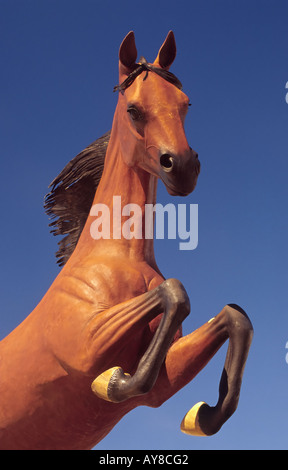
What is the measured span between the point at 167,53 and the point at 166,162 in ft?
4.47

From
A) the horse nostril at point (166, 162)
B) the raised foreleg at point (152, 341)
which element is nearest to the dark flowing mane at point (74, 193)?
the horse nostril at point (166, 162)

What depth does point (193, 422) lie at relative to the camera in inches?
182

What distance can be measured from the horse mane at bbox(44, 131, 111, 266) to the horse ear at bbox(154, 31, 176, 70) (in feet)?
2.99

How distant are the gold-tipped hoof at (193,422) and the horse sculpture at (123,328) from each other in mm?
11

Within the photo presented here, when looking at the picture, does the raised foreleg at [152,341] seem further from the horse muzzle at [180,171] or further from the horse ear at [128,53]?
the horse ear at [128,53]

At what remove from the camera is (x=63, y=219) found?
6246 mm

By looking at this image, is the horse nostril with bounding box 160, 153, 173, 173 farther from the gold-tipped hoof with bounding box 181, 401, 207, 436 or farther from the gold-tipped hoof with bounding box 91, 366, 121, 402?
the gold-tipped hoof with bounding box 181, 401, 207, 436

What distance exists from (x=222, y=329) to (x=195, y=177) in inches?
44.8

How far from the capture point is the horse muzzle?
4.48 meters

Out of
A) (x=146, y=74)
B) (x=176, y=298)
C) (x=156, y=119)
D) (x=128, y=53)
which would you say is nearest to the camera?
(x=176, y=298)

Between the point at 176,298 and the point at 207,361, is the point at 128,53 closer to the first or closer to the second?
the point at 176,298

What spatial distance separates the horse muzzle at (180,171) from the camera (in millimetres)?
4484

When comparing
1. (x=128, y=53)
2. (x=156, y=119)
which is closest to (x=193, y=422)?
(x=156, y=119)
